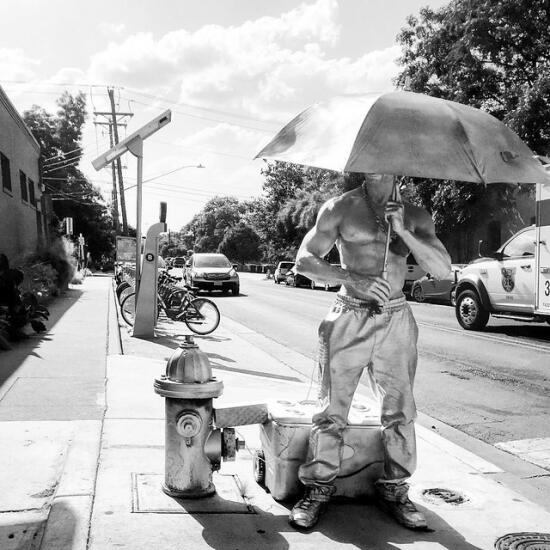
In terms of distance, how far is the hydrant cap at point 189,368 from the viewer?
11.7 feet

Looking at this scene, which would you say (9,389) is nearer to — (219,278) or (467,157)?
(467,157)

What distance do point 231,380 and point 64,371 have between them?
6.25 feet

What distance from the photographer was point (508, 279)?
12.1 meters

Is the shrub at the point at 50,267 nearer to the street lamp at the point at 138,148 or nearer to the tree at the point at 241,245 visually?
the street lamp at the point at 138,148

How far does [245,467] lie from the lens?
4.28 meters

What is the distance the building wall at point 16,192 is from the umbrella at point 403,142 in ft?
49.8

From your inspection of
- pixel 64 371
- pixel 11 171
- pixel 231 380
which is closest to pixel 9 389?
pixel 64 371

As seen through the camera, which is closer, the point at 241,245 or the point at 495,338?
the point at 495,338

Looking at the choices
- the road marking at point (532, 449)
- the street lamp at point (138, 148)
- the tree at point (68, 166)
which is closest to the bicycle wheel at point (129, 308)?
the street lamp at point (138, 148)

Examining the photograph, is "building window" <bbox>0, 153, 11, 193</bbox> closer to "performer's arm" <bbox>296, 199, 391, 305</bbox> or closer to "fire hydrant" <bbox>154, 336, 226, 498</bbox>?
"fire hydrant" <bbox>154, 336, 226, 498</bbox>

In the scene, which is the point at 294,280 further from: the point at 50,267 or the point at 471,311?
the point at 471,311

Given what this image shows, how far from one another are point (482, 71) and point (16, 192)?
15.1 m

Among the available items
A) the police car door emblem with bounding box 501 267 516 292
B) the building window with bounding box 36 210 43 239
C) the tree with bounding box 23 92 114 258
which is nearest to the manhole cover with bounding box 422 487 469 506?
the police car door emblem with bounding box 501 267 516 292

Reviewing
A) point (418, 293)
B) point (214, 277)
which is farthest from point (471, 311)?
point (214, 277)
